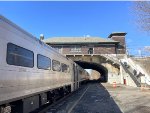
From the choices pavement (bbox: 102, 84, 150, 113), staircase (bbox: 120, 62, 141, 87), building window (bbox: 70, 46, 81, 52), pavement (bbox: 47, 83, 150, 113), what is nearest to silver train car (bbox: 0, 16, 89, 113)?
pavement (bbox: 47, 83, 150, 113)

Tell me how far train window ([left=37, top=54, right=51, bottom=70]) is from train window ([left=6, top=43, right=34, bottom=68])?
3.43 feet

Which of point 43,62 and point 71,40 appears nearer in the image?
point 43,62

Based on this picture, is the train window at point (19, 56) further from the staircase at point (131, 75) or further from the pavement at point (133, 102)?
the staircase at point (131, 75)

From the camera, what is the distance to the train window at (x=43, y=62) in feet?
37.4

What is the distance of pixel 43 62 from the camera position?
12117 mm

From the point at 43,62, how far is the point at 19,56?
3.29m

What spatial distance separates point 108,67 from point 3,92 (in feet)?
145

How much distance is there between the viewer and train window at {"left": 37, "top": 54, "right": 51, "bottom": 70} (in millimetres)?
11414

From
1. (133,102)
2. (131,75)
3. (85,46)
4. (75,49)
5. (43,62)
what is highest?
(85,46)

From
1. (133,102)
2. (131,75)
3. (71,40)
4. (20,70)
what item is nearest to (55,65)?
(133,102)

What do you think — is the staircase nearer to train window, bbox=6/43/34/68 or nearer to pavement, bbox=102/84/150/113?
pavement, bbox=102/84/150/113

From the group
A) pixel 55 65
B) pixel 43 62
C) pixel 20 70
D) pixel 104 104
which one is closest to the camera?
pixel 20 70

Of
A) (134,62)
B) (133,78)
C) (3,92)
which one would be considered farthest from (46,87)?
(134,62)

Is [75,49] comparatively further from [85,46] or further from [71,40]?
[71,40]
